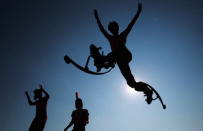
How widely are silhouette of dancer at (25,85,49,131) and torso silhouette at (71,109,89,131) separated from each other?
3.44ft

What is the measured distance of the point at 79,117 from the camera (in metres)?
7.82

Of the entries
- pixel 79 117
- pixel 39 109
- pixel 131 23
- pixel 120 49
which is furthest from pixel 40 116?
pixel 131 23

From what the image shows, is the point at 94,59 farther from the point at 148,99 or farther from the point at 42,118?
the point at 42,118

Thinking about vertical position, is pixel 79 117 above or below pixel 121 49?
below

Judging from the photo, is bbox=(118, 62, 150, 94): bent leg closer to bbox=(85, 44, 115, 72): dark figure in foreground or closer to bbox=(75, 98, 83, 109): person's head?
bbox=(85, 44, 115, 72): dark figure in foreground

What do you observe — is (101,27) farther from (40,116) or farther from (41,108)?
(40,116)

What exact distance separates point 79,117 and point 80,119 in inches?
3.0

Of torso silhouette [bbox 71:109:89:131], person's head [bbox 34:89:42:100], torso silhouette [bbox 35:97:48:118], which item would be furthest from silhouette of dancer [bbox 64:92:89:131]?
person's head [bbox 34:89:42:100]

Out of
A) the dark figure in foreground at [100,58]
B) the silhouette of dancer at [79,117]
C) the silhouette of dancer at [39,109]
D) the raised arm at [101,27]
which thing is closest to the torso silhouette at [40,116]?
the silhouette of dancer at [39,109]

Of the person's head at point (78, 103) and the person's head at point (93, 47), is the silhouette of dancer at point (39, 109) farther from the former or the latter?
the person's head at point (93, 47)

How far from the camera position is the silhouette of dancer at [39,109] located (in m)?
7.61

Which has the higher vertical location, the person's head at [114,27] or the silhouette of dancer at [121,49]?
the person's head at [114,27]

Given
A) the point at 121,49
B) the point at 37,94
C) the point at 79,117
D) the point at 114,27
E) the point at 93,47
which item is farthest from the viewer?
the point at 37,94

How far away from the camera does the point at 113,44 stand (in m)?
7.16
